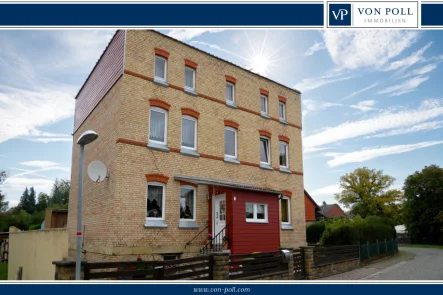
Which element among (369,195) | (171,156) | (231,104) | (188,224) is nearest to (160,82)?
(171,156)

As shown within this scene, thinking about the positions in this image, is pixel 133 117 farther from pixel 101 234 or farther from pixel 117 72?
pixel 101 234

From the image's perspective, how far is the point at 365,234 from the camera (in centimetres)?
2075

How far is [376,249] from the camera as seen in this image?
67.6 ft

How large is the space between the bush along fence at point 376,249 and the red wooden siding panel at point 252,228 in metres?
5.48

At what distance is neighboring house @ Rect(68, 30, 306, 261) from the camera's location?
1322 cm

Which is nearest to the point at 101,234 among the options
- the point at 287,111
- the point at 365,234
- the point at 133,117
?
the point at 133,117

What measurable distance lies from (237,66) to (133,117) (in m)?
6.94

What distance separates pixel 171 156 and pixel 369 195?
5559 cm

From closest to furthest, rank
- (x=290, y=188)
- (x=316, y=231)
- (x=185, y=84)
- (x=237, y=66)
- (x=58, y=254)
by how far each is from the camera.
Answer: (x=58, y=254)
(x=185, y=84)
(x=237, y=66)
(x=290, y=188)
(x=316, y=231)

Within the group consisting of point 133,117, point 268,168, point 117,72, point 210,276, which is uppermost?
point 117,72

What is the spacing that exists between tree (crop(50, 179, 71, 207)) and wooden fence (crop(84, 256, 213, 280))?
6727 cm

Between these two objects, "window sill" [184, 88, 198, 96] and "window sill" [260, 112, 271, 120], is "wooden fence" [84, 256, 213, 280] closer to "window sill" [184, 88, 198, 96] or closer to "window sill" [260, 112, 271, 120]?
"window sill" [184, 88, 198, 96]

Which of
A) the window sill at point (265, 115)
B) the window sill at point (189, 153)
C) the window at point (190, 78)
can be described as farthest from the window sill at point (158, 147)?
the window sill at point (265, 115)

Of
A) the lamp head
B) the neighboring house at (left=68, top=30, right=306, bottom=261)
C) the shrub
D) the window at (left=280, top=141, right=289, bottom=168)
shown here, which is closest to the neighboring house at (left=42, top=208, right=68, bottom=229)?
the neighboring house at (left=68, top=30, right=306, bottom=261)
